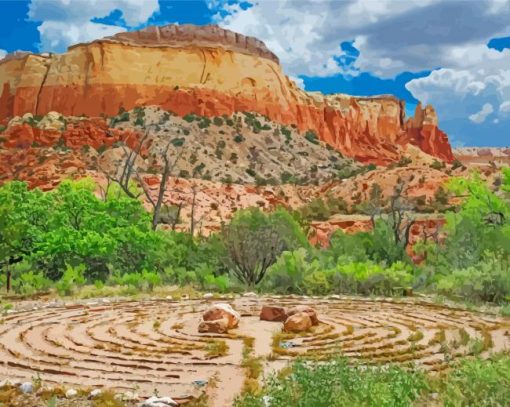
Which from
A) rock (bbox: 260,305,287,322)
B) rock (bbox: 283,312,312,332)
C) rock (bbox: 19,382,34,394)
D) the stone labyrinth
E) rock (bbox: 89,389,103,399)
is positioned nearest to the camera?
rock (bbox: 89,389,103,399)

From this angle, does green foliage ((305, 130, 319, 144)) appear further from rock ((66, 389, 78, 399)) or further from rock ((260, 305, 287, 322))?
rock ((66, 389, 78, 399))

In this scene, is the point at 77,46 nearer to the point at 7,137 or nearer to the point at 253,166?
the point at 7,137

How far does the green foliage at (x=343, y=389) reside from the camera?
6770mm

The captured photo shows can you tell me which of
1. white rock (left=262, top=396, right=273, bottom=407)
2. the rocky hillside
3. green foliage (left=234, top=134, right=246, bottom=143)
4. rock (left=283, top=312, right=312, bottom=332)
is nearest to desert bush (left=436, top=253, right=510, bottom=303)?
rock (left=283, top=312, right=312, bottom=332)

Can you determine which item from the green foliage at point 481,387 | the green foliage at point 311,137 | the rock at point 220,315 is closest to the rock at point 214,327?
the rock at point 220,315

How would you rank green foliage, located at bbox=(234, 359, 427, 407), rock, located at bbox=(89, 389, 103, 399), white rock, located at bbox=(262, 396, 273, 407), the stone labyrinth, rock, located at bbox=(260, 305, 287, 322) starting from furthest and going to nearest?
1. rock, located at bbox=(260, 305, 287, 322)
2. the stone labyrinth
3. rock, located at bbox=(89, 389, 103, 399)
4. white rock, located at bbox=(262, 396, 273, 407)
5. green foliage, located at bbox=(234, 359, 427, 407)

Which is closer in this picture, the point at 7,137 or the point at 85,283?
the point at 85,283

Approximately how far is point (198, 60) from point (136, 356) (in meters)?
95.8

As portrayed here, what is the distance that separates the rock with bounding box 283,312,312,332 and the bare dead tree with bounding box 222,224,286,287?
912 centimetres

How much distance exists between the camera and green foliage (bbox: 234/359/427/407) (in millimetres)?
6770

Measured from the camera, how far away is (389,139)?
124 metres

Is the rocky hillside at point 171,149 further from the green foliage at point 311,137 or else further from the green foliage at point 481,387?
the green foliage at point 481,387

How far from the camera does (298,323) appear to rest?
14.4 m

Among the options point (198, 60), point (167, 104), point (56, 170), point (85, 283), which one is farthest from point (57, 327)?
point (198, 60)
